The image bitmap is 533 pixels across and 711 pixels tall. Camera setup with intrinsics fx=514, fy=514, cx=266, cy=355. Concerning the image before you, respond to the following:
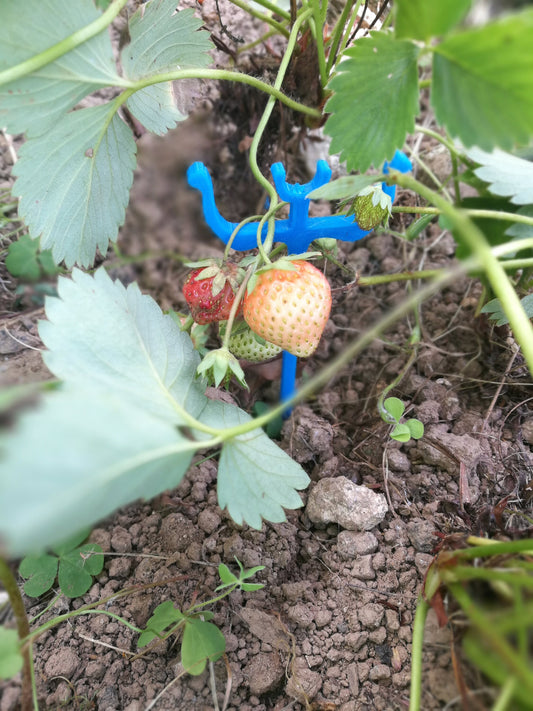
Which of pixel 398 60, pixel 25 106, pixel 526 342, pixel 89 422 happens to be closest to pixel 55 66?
pixel 25 106

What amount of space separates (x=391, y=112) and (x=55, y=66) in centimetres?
53

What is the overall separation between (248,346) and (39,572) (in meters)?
0.53

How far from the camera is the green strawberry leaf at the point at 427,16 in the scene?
62 centimetres

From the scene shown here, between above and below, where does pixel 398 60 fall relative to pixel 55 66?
below

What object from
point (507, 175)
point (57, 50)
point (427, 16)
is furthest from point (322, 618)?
point (57, 50)

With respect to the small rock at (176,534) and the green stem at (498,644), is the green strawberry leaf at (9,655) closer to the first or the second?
the small rock at (176,534)

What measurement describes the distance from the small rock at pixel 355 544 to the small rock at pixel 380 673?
0.17 metres

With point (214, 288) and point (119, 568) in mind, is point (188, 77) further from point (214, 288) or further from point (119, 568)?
point (119, 568)

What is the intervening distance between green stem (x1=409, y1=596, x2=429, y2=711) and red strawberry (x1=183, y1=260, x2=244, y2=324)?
54cm

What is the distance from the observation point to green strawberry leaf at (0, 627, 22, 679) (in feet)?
1.93

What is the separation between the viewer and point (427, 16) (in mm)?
644

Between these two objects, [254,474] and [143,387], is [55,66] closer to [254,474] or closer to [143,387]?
[143,387]

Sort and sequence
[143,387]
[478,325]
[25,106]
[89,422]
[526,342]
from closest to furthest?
1. [89,422]
2. [526,342]
3. [143,387]
4. [25,106]
5. [478,325]

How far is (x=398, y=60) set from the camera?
0.74 m
